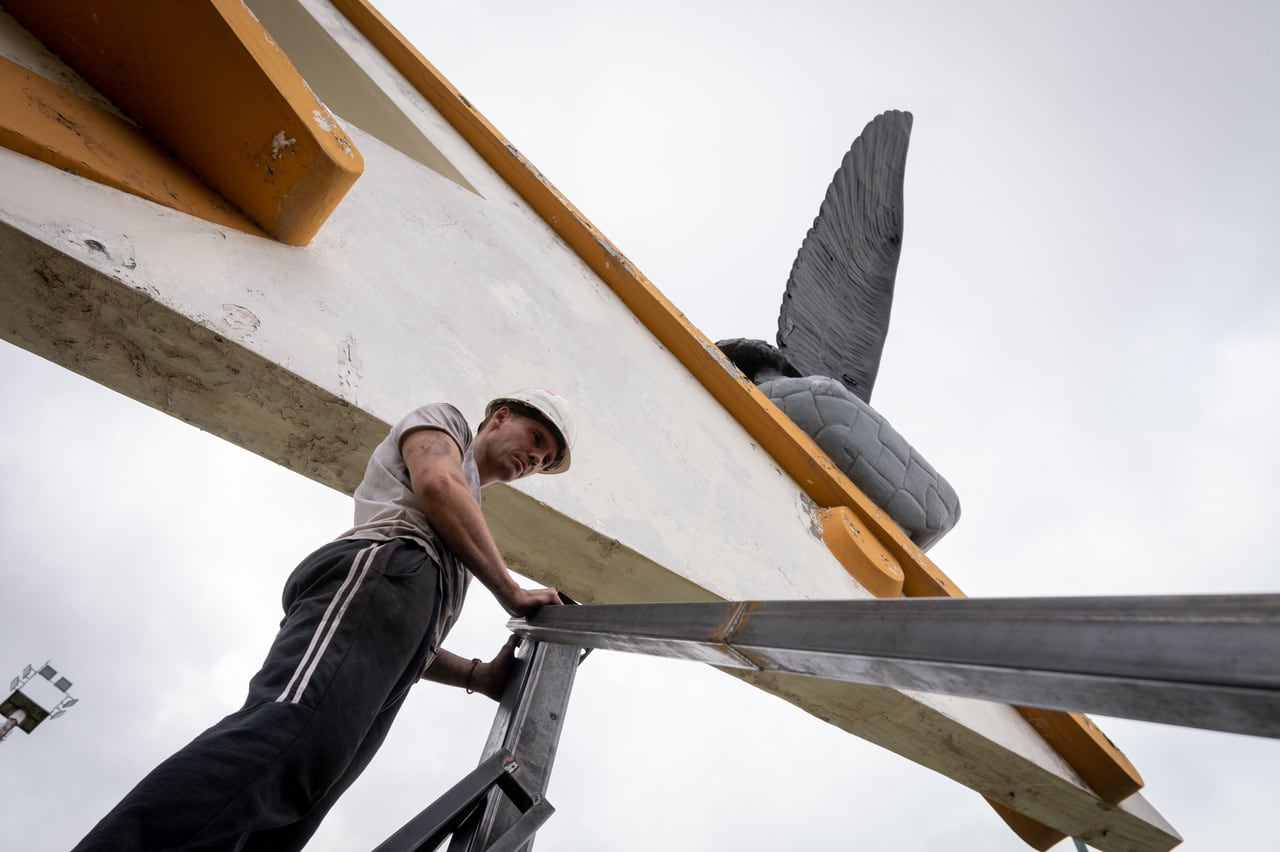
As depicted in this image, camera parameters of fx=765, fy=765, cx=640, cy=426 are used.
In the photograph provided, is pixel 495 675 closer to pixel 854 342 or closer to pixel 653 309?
pixel 653 309

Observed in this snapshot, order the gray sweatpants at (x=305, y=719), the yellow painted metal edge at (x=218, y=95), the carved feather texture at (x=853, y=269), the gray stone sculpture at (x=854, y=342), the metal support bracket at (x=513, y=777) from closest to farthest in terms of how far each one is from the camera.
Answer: the gray sweatpants at (x=305, y=719) → the metal support bracket at (x=513, y=777) → the yellow painted metal edge at (x=218, y=95) → the gray stone sculpture at (x=854, y=342) → the carved feather texture at (x=853, y=269)

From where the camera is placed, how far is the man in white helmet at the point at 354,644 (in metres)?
0.77

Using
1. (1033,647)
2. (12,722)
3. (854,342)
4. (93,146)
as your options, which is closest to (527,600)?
(1033,647)

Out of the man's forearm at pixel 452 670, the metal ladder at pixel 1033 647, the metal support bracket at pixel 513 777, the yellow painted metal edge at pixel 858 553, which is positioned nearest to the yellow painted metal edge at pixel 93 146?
the man's forearm at pixel 452 670

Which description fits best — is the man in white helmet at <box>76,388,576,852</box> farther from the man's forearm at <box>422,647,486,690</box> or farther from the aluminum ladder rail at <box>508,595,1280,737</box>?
the aluminum ladder rail at <box>508,595,1280,737</box>

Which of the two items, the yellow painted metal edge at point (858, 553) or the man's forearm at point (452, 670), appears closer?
the man's forearm at point (452, 670)


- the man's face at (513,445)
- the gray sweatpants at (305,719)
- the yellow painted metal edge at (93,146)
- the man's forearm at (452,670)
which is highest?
the yellow painted metal edge at (93,146)

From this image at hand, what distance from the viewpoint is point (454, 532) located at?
1.11 m

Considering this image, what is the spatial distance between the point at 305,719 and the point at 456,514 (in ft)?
1.10

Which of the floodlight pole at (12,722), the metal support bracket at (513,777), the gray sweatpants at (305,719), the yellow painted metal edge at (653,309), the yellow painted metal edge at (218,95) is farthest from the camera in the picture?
the floodlight pole at (12,722)

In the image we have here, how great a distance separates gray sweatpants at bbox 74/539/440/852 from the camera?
29.8 inches

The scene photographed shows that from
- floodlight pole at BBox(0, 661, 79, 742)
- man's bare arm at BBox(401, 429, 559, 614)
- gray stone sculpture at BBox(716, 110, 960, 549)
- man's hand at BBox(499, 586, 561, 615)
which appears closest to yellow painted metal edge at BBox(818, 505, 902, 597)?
gray stone sculpture at BBox(716, 110, 960, 549)

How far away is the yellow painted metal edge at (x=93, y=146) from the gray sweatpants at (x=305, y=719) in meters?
0.77

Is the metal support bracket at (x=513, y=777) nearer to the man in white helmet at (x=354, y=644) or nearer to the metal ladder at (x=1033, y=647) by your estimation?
the man in white helmet at (x=354, y=644)
